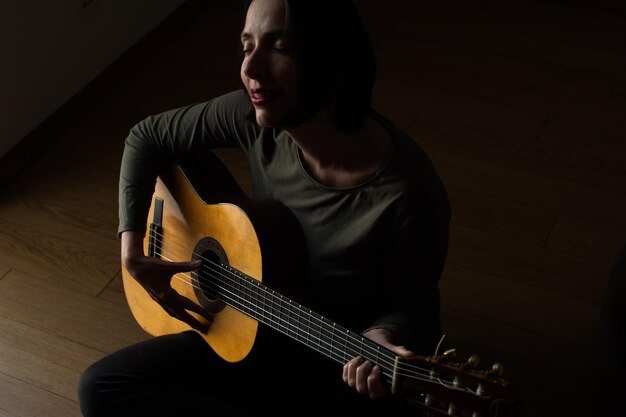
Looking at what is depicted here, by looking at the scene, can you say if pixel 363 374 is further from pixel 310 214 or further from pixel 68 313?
pixel 68 313

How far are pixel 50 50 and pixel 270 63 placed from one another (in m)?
1.25

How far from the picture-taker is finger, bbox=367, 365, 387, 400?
124 centimetres

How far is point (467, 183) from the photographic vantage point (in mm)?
2406

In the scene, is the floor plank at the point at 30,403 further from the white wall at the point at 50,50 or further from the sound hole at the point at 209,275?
the white wall at the point at 50,50

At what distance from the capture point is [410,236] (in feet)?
4.53

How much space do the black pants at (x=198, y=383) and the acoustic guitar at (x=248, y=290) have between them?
0.06m

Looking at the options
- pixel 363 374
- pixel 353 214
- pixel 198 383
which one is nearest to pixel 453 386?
pixel 363 374

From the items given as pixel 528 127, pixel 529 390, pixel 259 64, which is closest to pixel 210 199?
pixel 259 64

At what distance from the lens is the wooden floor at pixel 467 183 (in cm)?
195

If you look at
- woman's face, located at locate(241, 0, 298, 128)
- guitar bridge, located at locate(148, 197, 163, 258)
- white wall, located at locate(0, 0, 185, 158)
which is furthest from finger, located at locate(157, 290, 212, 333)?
white wall, located at locate(0, 0, 185, 158)

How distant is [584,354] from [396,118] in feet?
3.13

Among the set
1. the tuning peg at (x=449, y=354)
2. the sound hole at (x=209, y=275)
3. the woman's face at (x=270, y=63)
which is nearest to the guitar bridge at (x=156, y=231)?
the sound hole at (x=209, y=275)

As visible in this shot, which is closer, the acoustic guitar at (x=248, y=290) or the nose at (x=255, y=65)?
the acoustic guitar at (x=248, y=290)

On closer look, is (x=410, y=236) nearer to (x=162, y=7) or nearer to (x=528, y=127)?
(x=528, y=127)
